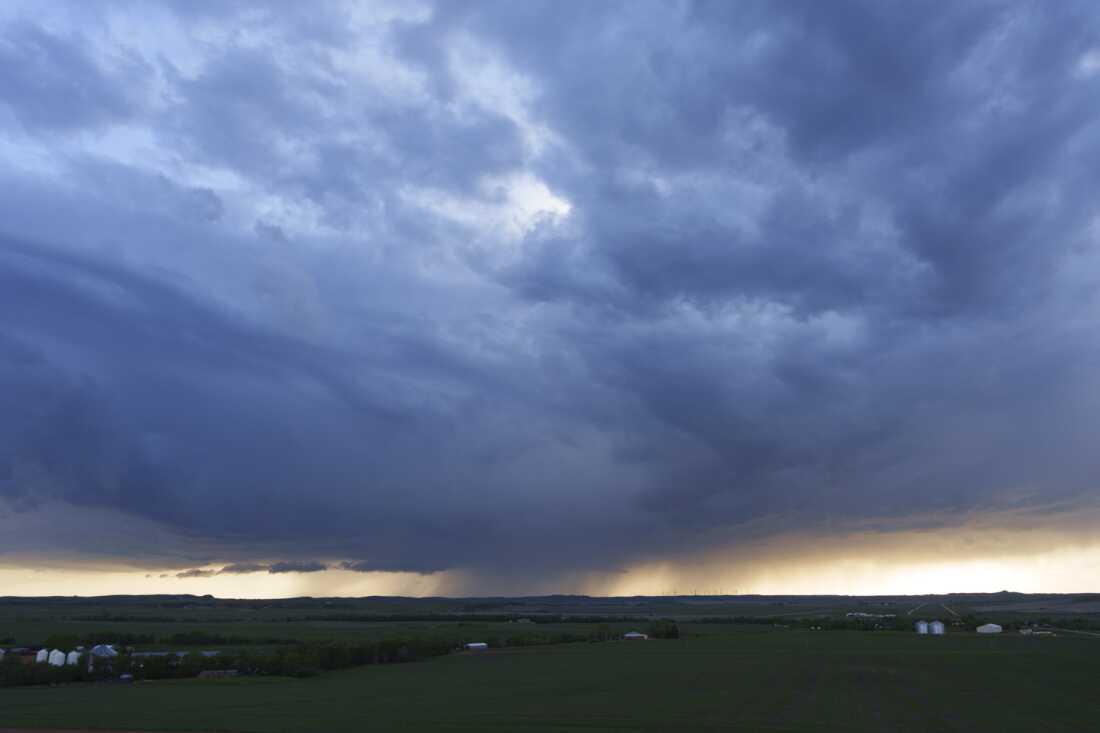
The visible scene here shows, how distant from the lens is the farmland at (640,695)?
1941 inches

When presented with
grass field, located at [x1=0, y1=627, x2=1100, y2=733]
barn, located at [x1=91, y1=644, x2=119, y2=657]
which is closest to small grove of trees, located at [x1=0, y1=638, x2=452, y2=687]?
grass field, located at [x1=0, y1=627, x2=1100, y2=733]

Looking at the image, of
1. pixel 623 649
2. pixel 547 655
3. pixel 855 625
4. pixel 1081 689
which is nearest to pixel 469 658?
pixel 547 655

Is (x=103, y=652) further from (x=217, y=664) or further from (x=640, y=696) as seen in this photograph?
(x=640, y=696)

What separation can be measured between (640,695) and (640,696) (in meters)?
0.65

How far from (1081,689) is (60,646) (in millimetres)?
102142

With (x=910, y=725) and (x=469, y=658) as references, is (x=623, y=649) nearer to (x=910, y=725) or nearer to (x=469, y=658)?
(x=469, y=658)

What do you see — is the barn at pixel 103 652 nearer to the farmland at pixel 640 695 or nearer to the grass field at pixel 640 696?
the farmland at pixel 640 695

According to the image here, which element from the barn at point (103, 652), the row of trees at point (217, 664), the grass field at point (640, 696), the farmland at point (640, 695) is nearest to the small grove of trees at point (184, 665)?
the row of trees at point (217, 664)

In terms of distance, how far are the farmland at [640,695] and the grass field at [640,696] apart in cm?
14

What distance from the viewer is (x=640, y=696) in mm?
61875

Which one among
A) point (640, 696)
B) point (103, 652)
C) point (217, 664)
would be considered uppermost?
point (103, 652)

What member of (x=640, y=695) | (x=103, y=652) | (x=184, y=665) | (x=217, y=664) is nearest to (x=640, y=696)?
(x=640, y=695)

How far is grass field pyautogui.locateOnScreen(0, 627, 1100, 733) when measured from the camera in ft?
161

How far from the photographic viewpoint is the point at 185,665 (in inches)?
3391
